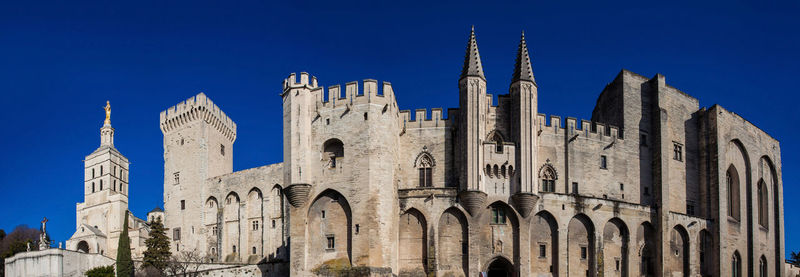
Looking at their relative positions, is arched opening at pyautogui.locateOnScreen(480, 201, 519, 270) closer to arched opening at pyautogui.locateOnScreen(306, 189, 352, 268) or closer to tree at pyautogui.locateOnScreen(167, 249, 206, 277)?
arched opening at pyautogui.locateOnScreen(306, 189, 352, 268)

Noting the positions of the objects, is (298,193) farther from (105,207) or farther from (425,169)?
(105,207)

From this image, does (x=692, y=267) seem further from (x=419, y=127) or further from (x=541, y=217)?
(x=419, y=127)

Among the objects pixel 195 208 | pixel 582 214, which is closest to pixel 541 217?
pixel 582 214

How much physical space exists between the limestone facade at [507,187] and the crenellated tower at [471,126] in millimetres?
99

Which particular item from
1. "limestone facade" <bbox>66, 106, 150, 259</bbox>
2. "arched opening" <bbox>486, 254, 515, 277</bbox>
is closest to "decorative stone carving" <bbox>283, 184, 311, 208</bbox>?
"arched opening" <bbox>486, 254, 515, 277</bbox>

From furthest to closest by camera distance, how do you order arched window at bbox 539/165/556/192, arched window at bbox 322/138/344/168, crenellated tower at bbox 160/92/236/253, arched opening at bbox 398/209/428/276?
crenellated tower at bbox 160/92/236/253, arched window at bbox 539/165/556/192, arched opening at bbox 398/209/428/276, arched window at bbox 322/138/344/168

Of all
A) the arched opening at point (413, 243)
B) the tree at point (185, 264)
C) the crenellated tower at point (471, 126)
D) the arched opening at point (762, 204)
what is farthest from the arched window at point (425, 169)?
the arched opening at point (762, 204)

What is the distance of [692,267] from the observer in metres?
58.9

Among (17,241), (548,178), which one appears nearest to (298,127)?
(548,178)

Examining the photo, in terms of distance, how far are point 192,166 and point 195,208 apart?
4.23m

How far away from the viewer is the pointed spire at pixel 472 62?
54406 mm

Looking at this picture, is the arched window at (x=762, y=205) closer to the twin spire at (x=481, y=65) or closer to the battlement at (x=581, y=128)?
the battlement at (x=581, y=128)

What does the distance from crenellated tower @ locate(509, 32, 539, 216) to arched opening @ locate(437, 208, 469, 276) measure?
3.98 metres

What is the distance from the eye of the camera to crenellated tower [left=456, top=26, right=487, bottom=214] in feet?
173
